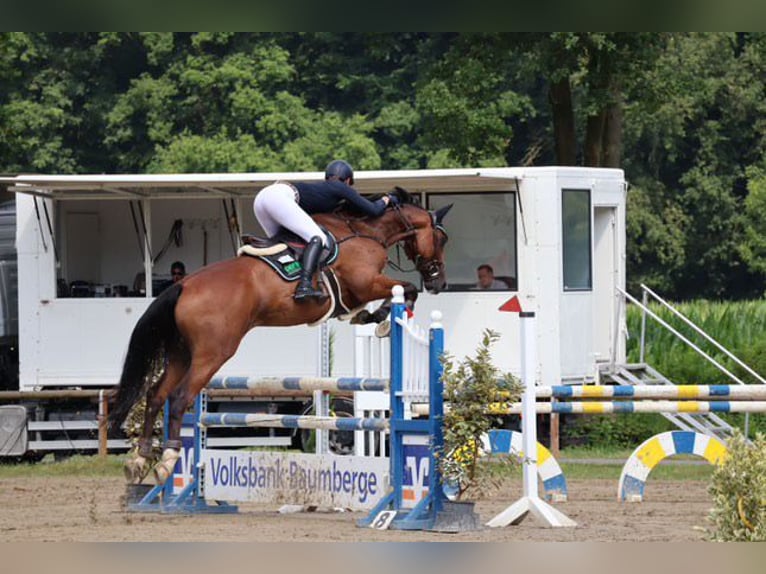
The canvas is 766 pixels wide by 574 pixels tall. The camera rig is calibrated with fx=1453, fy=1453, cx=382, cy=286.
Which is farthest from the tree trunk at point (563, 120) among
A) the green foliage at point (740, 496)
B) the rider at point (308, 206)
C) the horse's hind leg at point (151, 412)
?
the green foliage at point (740, 496)

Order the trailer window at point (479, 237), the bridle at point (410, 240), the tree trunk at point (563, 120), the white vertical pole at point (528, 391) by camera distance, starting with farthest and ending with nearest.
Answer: the tree trunk at point (563, 120)
the trailer window at point (479, 237)
the bridle at point (410, 240)
the white vertical pole at point (528, 391)

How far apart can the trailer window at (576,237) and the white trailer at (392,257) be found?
0.5 inches

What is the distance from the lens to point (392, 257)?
14.3m

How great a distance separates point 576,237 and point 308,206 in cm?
561

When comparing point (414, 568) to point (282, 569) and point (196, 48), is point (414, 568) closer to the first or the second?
point (282, 569)

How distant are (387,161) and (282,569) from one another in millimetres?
32341

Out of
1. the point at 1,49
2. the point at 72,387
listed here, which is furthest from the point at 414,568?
the point at 1,49

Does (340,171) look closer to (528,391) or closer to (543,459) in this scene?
(528,391)

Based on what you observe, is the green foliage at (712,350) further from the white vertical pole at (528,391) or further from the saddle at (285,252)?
the white vertical pole at (528,391)

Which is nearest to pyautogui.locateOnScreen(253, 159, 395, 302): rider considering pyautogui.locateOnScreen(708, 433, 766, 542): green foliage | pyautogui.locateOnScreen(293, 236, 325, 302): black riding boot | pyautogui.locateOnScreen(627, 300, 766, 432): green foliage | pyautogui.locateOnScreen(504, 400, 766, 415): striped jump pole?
pyautogui.locateOnScreen(293, 236, 325, 302): black riding boot

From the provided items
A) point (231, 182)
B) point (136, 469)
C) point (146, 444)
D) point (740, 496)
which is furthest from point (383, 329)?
point (231, 182)

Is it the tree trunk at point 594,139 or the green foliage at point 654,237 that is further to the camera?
the green foliage at point 654,237

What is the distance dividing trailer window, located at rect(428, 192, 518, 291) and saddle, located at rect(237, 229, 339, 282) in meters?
5.35

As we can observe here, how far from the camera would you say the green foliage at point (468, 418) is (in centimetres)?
713
